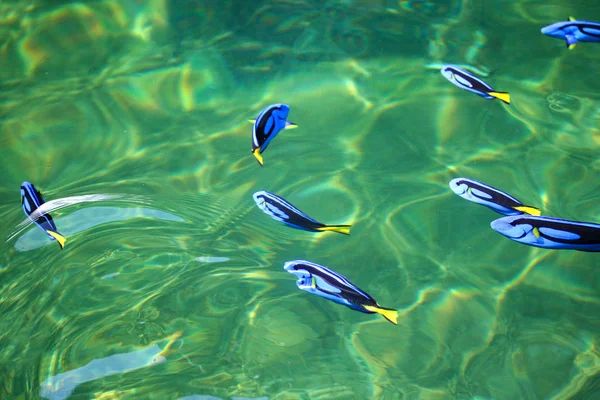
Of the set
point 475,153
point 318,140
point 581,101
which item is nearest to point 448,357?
point 475,153

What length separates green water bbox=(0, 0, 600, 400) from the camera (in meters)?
3.84

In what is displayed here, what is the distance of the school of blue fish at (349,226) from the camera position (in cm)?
277

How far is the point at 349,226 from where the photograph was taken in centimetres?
314

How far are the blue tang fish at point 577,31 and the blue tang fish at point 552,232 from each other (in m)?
2.19

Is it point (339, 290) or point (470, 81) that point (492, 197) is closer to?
point (470, 81)

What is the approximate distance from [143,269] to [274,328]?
145 centimetres

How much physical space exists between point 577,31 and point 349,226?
2937 millimetres

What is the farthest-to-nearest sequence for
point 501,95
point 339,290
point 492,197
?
point 501,95, point 492,197, point 339,290

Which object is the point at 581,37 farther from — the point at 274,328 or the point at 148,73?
the point at 148,73

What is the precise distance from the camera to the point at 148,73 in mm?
5473

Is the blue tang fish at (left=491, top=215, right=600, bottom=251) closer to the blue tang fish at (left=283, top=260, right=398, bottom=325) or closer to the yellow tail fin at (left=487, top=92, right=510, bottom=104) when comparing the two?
the blue tang fish at (left=283, top=260, right=398, bottom=325)

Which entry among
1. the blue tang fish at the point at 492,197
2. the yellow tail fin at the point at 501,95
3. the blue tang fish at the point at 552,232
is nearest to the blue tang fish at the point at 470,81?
the yellow tail fin at the point at 501,95

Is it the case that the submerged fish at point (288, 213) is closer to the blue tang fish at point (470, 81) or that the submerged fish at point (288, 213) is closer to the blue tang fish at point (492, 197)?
the blue tang fish at point (492, 197)

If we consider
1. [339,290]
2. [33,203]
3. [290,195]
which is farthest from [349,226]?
[33,203]
